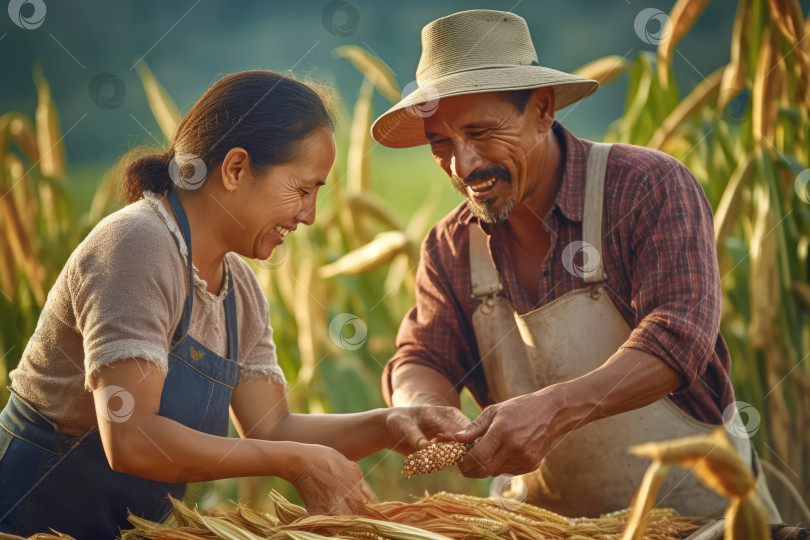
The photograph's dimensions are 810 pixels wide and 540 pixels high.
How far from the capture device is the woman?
112 centimetres

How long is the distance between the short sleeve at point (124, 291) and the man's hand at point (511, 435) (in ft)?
1.72

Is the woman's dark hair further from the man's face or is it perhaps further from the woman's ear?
the man's face

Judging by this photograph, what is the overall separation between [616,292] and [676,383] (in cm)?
25

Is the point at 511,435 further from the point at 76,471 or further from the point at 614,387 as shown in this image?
the point at 76,471

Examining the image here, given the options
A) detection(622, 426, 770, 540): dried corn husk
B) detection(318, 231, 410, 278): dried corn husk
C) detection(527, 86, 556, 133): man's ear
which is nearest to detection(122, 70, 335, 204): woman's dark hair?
detection(527, 86, 556, 133): man's ear

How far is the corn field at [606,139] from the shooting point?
2.28 metres

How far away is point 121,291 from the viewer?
1124 mm

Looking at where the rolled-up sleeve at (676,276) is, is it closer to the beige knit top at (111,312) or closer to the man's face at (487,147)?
the man's face at (487,147)

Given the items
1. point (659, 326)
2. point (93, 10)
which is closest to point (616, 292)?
point (659, 326)

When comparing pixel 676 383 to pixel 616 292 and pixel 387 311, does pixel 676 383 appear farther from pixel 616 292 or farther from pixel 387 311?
pixel 387 311

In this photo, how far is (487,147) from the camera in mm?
1606

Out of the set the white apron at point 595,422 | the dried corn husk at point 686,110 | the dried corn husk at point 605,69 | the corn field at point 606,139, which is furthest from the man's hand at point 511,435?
the dried corn husk at point 605,69

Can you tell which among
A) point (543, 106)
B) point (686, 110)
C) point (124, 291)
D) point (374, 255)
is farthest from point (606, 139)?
point (124, 291)

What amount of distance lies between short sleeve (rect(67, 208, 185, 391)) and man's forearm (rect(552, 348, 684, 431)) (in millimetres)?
670
